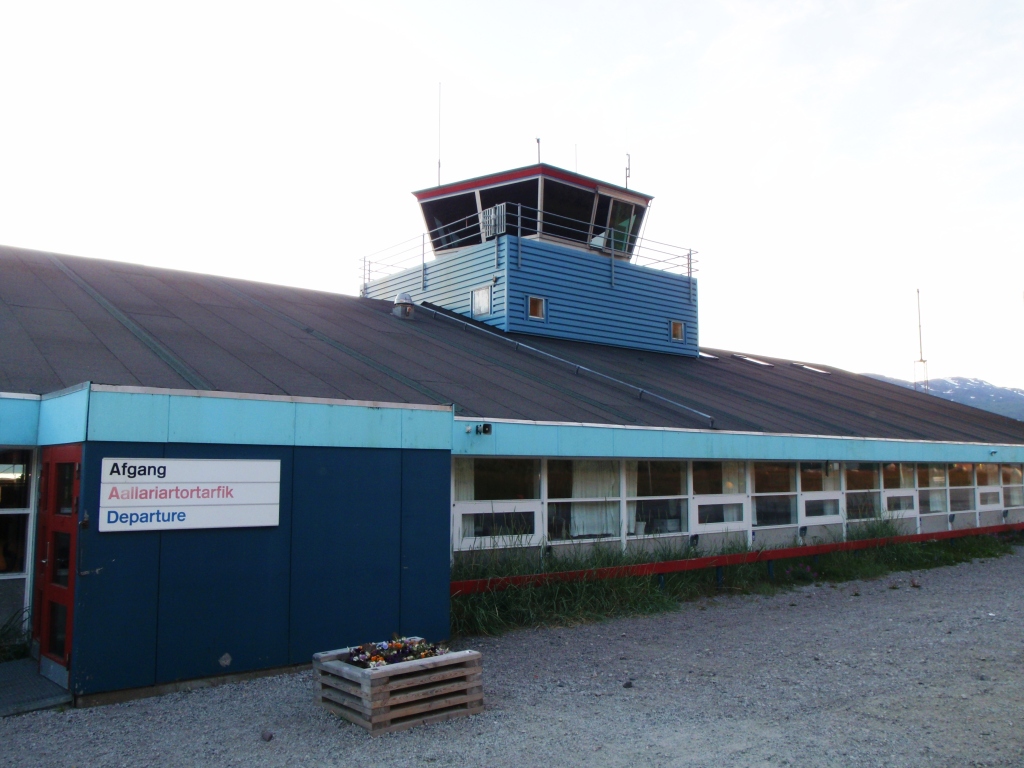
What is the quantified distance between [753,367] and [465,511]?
54.9 feet

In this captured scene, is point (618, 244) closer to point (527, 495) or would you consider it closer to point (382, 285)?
point (382, 285)

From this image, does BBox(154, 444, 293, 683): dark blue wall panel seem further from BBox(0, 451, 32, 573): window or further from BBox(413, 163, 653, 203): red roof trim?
BBox(413, 163, 653, 203): red roof trim

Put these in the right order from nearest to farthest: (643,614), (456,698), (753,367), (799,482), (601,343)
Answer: (456,698) < (643,614) < (799,482) < (601,343) < (753,367)

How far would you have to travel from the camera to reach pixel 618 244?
2438 centimetres

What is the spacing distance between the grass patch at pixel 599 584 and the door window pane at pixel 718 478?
109 cm

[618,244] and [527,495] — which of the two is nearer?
[527,495]

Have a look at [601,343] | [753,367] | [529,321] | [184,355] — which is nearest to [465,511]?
[184,355]

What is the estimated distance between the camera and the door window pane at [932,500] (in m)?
20.0

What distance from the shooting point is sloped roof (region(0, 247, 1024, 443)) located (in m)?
10.4

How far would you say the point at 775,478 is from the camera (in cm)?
1634

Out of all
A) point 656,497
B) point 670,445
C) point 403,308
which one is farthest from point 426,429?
point 403,308

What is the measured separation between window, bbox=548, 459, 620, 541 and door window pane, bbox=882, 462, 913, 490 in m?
8.63

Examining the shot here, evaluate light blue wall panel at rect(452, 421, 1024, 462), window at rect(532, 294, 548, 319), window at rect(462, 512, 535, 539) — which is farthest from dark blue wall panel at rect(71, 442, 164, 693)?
window at rect(532, 294, 548, 319)

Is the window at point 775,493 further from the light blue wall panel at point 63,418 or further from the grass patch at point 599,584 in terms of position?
the light blue wall panel at point 63,418
